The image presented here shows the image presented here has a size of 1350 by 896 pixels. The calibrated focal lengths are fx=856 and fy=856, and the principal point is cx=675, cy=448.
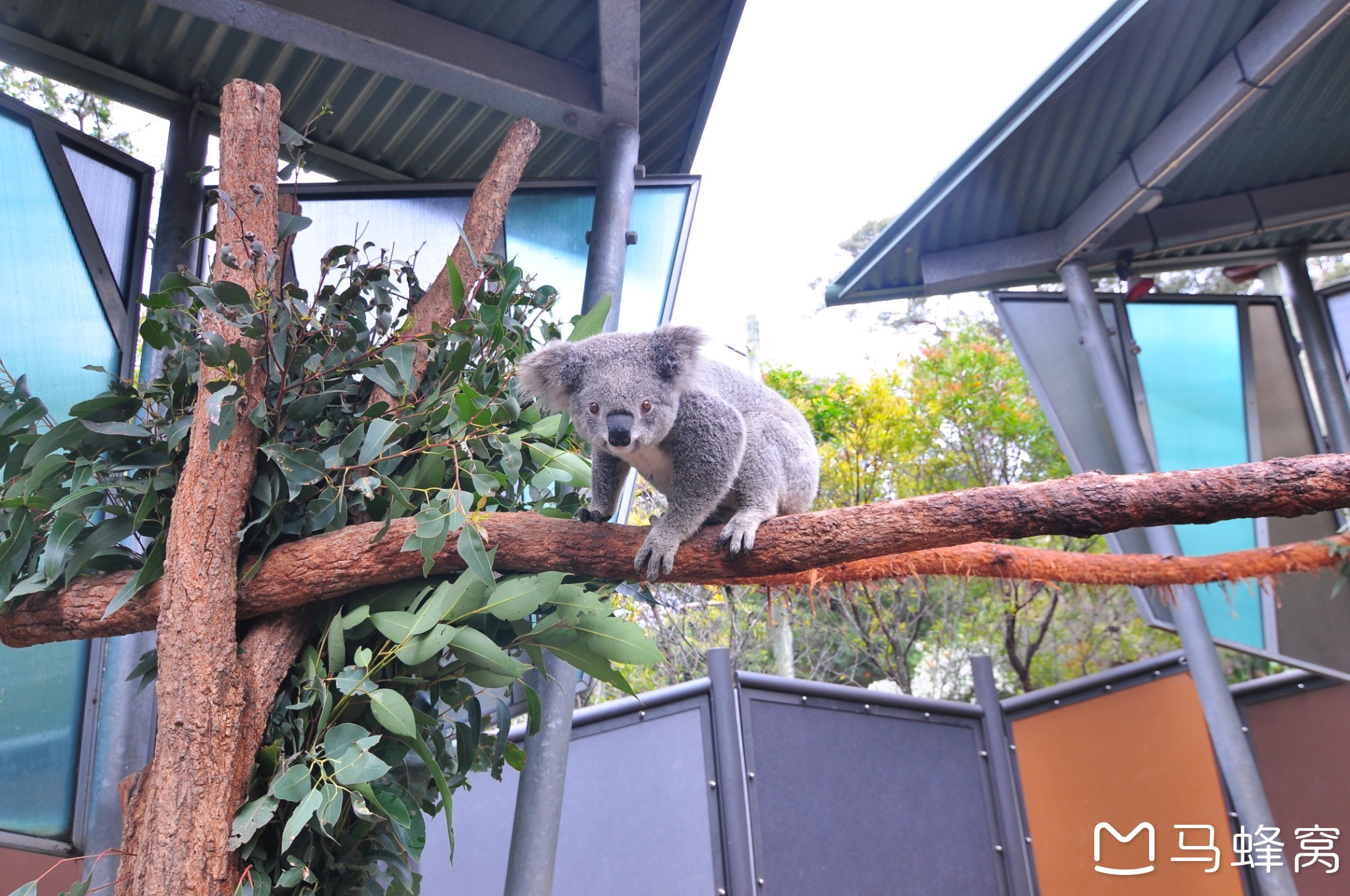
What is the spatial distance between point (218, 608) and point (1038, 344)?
18.0 feet

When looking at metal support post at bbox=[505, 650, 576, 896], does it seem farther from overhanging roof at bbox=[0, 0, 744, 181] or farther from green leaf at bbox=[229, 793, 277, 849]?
overhanging roof at bbox=[0, 0, 744, 181]

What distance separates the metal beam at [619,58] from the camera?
3582mm

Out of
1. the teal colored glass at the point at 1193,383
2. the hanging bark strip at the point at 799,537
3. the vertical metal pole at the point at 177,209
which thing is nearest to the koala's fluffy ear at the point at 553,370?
the hanging bark strip at the point at 799,537

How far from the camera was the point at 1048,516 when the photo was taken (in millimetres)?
1654

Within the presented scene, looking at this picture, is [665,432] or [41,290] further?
[41,290]

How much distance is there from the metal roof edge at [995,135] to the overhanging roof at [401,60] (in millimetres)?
1509

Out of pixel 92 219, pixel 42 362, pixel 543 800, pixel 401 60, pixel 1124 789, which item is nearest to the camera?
pixel 543 800

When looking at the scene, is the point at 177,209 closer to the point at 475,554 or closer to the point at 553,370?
the point at 553,370

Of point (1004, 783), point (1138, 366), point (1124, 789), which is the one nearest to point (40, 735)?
point (1004, 783)

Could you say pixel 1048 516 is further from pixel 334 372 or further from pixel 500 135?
pixel 500 135

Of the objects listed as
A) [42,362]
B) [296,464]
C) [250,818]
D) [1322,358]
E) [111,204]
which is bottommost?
[250,818]

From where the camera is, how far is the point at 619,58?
3754mm

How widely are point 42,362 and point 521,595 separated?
8.38 ft

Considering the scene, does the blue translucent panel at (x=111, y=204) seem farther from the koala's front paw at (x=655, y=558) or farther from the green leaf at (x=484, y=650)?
the koala's front paw at (x=655, y=558)
